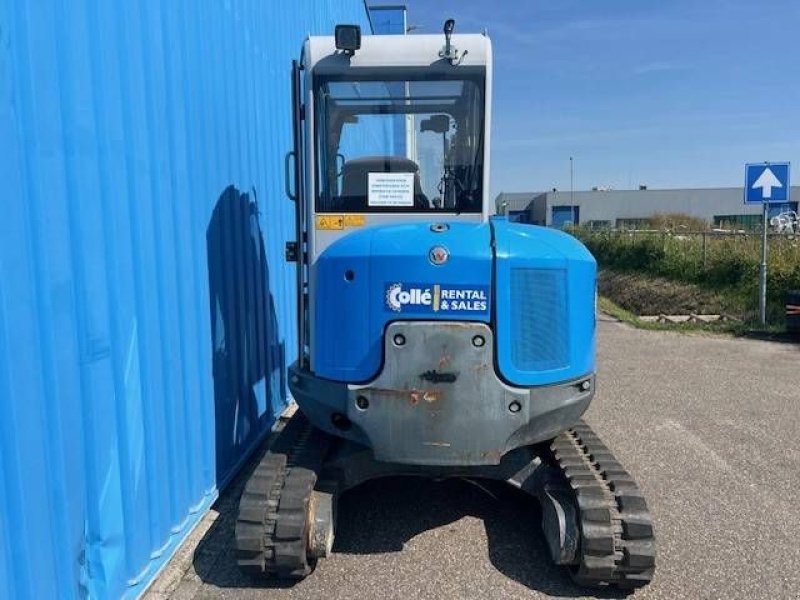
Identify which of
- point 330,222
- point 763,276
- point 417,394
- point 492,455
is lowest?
point 492,455

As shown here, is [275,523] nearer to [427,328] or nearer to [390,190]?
[427,328]

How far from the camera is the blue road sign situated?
11.3 m

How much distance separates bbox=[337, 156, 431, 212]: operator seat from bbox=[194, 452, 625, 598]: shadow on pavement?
81.8 inches

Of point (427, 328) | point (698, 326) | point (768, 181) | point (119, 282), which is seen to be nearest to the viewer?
point (119, 282)

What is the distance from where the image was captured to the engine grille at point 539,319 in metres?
3.44

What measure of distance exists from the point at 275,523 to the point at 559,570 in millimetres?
1637

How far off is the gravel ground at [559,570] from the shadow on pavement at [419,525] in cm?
1

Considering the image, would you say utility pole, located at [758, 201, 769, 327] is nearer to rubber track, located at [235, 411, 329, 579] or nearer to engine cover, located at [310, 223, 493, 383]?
engine cover, located at [310, 223, 493, 383]

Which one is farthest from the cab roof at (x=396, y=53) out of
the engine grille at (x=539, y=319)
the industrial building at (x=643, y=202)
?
the industrial building at (x=643, y=202)

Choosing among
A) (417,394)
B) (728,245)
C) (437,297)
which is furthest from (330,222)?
(728,245)

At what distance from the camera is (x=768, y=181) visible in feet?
37.1

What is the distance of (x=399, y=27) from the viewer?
17.1m

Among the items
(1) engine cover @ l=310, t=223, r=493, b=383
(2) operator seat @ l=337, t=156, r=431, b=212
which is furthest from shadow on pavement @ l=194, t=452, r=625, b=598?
(2) operator seat @ l=337, t=156, r=431, b=212

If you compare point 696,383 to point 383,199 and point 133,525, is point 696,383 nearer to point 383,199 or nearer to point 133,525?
point 383,199
